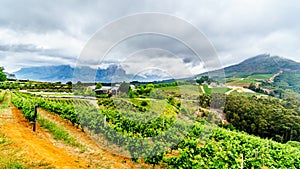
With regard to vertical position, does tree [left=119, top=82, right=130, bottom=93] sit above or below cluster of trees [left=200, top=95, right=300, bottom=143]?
above

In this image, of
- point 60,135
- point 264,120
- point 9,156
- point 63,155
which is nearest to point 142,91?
point 60,135

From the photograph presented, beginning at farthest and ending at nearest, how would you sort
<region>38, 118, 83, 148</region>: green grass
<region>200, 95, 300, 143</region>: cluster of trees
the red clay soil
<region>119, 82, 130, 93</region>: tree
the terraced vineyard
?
<region>200, 95, 300, 143</region>: cluster of trees
<region>119, 82, 130, 93</region>: tree
<region>38, 118, 83, 148</region>: green grass
the terraced vineyard
the red clay soil

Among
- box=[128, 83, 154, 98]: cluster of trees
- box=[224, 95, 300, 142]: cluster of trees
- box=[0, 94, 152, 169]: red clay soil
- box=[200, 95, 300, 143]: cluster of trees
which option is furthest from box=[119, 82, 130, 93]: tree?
box=[224, 95, 300, 142]: cluster of trees

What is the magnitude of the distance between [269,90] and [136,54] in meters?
100

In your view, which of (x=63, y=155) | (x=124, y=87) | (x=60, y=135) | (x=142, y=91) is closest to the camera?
(x=63, y=155)

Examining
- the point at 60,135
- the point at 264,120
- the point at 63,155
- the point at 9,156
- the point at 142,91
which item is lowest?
the point at 264,120

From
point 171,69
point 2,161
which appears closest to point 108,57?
point 171,69

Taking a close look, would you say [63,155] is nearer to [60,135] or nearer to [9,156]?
[9,156]

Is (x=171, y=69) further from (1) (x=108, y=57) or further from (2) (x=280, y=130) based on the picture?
(2) (x=280, y=130)

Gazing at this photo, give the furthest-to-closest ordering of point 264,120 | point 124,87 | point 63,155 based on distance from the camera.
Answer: point 264,120
point 124,87
point 63,155

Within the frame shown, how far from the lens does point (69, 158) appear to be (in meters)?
7.61

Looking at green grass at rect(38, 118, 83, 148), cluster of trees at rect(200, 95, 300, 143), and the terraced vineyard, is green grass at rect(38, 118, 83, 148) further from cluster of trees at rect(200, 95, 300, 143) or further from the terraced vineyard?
cluster of trees at rect(200, 95, 300, 143)

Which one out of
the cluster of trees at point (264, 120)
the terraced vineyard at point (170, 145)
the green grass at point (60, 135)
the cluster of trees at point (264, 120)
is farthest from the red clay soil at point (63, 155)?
the cluster of trees at point (264, 120)

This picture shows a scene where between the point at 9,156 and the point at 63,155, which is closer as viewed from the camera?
the point at 9,156
